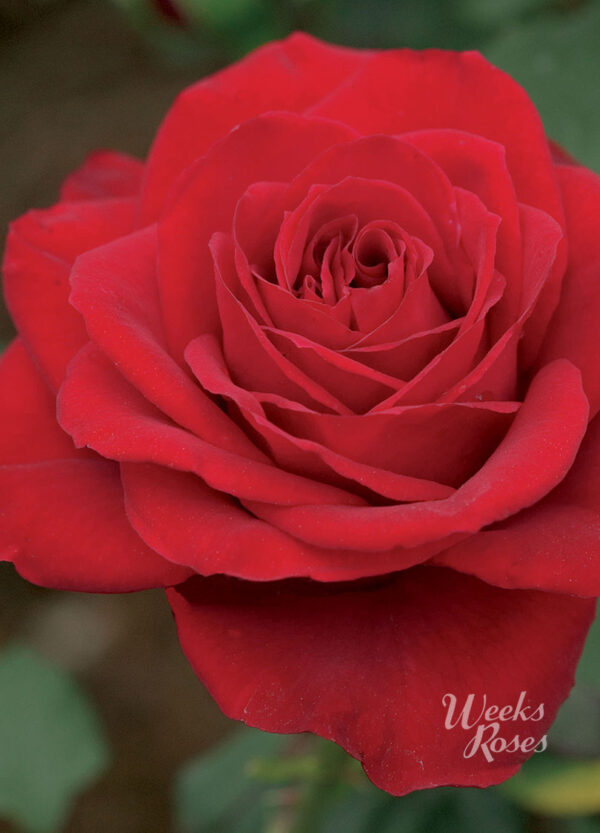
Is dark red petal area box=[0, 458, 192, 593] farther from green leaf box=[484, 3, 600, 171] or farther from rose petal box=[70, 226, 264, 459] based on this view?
green leaf box=[484, 3, 600, 171]

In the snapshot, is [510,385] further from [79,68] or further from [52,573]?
[79,68]

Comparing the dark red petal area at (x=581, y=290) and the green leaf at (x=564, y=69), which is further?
the green leaf at (x=564, y=69)

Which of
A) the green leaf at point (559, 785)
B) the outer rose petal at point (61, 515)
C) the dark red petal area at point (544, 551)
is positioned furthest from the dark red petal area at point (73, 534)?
the green leaf at point (559, 785)

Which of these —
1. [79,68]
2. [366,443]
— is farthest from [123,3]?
[79,68]

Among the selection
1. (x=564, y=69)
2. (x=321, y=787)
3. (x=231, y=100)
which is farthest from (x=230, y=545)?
(x=564, y=69)

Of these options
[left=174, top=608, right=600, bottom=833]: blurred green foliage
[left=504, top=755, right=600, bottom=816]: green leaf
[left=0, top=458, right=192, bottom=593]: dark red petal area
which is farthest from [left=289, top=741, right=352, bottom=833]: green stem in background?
[left=0, top=458, right=192, bottom=593]: dark red petal area

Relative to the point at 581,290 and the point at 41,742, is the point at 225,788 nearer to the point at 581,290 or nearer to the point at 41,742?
the point at 41,742

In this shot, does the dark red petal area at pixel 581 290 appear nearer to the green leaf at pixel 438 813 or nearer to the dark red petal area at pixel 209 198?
the dark red petal area at pixel 209 198
